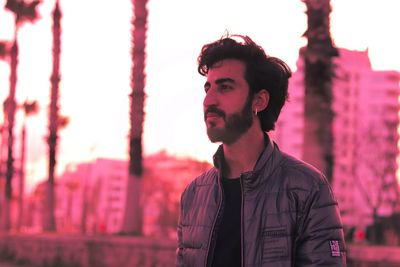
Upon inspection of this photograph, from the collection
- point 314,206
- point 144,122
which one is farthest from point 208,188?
point 144,122

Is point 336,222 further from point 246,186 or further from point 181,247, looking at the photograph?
point 181,247

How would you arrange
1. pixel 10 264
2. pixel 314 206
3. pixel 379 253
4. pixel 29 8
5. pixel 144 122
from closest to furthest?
pixel 314 206 < pixel 379 253 < pixel 144 122 < pixel 10 264 < pixel 29 8

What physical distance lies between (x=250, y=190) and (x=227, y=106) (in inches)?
14.2

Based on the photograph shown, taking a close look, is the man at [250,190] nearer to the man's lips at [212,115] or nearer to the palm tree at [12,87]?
the man's lips at [212,115]

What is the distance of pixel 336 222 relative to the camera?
9.82 feet

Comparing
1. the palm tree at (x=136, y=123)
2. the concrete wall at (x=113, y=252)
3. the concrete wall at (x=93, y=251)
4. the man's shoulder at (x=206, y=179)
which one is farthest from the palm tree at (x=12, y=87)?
the man's shoulder at (x=206, y=179)

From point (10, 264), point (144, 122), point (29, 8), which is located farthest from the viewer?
point (29, 8)

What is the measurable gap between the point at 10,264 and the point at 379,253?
1512 centimetres

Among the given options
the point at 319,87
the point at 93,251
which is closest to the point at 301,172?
the point at 319,87

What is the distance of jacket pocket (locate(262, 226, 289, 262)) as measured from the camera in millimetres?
2992

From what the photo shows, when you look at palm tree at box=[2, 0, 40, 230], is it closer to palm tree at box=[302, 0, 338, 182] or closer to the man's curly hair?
palm tree at box=[302, 0, 338, 182]

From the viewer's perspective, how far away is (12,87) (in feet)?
109

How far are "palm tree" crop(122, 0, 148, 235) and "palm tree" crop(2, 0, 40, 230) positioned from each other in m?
15.3

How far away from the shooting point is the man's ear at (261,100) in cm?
337
